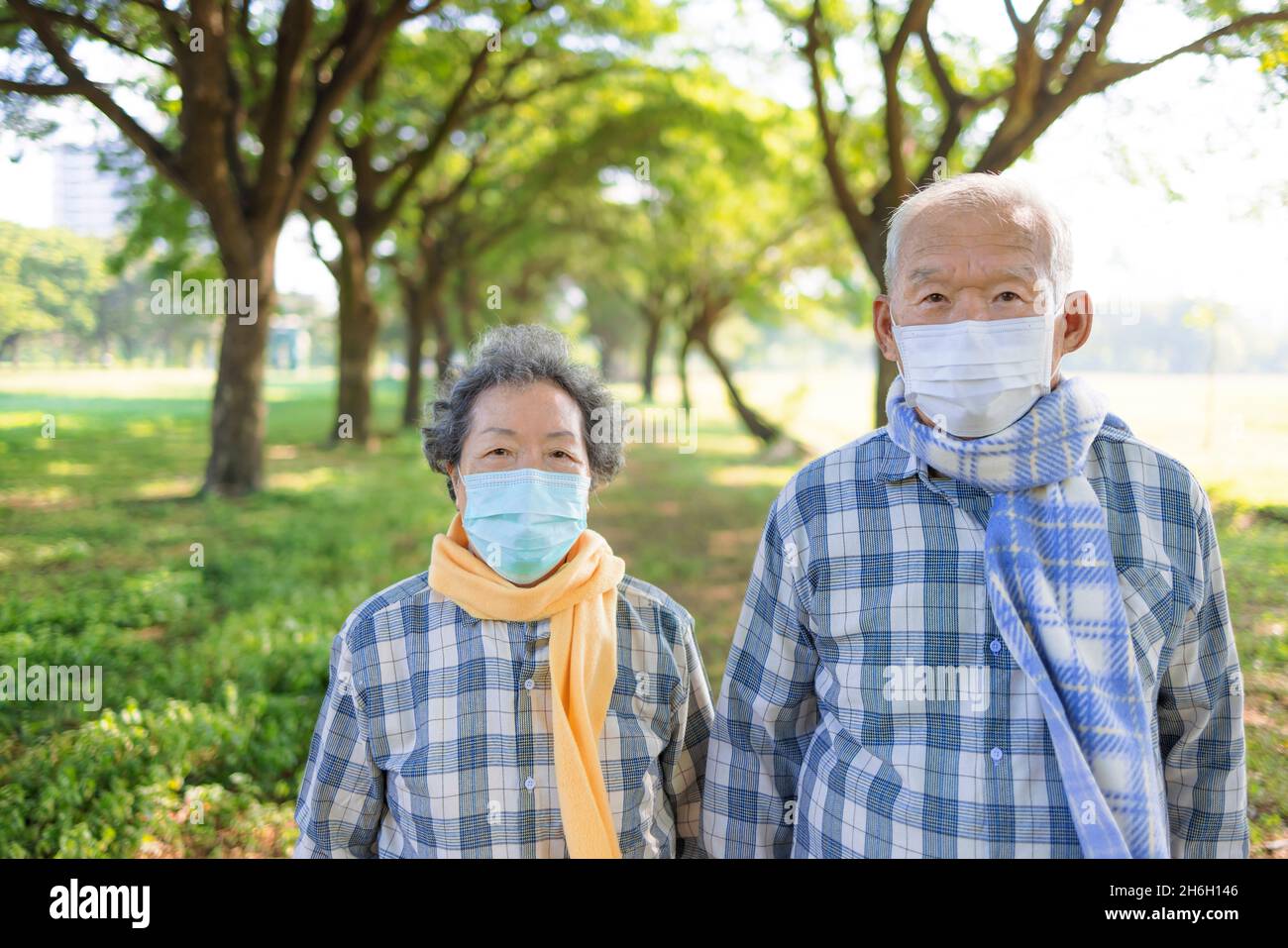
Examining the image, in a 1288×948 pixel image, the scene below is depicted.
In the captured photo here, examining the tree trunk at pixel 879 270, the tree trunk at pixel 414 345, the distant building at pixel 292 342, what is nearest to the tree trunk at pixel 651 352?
the tree trunk at pixel 414 345

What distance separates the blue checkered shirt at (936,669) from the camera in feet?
6.43

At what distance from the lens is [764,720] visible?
2.26 metres

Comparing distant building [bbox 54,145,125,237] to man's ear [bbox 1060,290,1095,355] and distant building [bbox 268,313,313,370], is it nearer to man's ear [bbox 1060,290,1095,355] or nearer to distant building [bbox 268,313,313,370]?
man's ear [bbox 1060,290,1095,355]

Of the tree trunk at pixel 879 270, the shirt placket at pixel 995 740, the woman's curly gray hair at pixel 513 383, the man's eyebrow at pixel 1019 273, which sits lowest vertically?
the shirt placket at pixel 995 740

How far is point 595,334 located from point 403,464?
3819 centimetres

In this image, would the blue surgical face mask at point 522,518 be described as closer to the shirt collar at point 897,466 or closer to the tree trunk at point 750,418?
the shirt collar at point 897,466

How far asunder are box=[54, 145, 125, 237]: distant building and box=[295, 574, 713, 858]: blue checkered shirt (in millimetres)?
A: 11094

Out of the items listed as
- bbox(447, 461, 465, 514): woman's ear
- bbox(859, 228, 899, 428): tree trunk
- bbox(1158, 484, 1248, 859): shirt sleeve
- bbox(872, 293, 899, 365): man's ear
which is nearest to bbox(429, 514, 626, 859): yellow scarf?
bbox(447, 461, 465, 514): woman's ear

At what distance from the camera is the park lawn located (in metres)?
4.29

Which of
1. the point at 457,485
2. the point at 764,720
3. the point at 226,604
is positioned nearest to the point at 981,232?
the point at 764,720

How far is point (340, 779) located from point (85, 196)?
15762 millimetres

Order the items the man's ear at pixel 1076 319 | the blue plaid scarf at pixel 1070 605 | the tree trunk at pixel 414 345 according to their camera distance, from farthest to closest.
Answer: the tree trunk at pixel 414 345, the man's ear at pixel 1076 319, the blue plaid scarf at pixel 1070 605

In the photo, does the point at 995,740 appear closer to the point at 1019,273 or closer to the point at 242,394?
the point at 1019,273

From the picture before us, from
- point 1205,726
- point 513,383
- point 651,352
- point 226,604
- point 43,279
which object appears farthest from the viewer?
point 651,352
